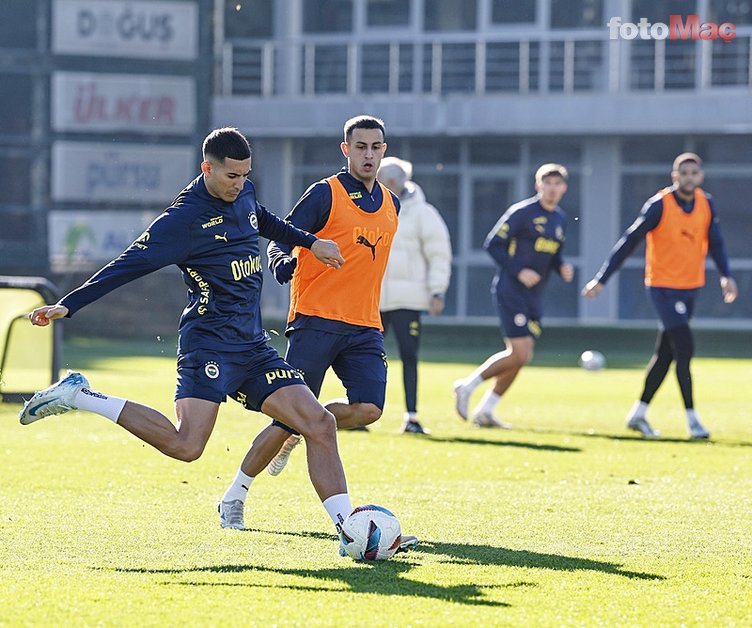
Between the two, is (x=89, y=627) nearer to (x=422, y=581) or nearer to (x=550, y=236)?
(x=422, y=581)

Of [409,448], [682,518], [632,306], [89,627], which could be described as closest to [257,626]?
[89,627]

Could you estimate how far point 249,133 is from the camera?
3262 cm

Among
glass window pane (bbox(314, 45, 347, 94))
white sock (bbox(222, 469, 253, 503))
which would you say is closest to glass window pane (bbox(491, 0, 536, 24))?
glass window pane (bbox(314, 45, 347, 94))

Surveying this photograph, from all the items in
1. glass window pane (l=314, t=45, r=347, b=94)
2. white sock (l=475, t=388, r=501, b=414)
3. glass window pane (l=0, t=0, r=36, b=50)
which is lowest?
white sock (l=475, t=388, r=501, b=414)

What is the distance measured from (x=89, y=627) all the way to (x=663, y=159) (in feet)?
90.2

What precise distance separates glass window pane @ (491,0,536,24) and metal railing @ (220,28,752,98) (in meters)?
0.68

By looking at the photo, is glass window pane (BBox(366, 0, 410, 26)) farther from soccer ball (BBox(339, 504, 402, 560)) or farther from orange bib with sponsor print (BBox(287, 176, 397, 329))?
soccer ball (BBox(339, 504, 402, 560))

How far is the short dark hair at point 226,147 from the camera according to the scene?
284 inches

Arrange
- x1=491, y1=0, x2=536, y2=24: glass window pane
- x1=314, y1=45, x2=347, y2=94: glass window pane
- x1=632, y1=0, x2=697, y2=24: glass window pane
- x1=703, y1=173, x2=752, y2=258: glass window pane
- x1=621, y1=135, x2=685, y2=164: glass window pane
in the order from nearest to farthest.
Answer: x1=632, y1=0, x2=697, y2=24: glass window pane → x1=621, y1=135, x2=685, y2=164: glass window pane → x1=703, y1=173, x2=752, y2=258: glass window pane → x1=491, y1=0, x2=536, y2=24: glass window pane → x1=314, y1=45, x2=347, y2=94: glass window pane

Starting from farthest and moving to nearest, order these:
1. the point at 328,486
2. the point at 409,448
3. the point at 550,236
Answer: the point at 550,236, the point at 409,448, the point at 328,486

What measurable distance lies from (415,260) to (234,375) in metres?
6.26

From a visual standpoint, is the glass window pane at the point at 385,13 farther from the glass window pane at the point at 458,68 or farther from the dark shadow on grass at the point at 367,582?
the dark shadow on grass at the point at 367,582

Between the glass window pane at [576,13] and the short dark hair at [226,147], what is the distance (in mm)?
25631

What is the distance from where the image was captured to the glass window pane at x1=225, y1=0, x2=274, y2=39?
33.4 m
